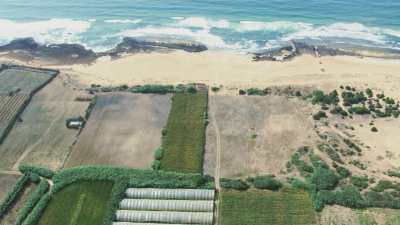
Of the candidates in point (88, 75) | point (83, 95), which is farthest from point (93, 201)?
point (88, 75)

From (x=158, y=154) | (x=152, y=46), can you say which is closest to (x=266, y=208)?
(x=158, y=154)

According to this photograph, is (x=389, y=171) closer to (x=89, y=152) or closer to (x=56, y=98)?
(x=89, y=152)

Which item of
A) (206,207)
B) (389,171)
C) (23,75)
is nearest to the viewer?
(206,207)

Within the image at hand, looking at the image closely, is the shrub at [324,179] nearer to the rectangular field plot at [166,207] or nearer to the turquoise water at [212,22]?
the rectangular field plot at [166,207]

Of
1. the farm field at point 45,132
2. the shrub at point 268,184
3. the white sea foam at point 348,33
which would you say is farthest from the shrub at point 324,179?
the white sea foam at point 348,33

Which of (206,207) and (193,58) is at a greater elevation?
(193,58)

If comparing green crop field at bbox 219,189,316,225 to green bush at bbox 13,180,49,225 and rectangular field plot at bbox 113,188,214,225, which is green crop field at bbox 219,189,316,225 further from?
green bush at bbox 13,180,49,225

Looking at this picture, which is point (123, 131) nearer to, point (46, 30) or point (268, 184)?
point (268, 184)
